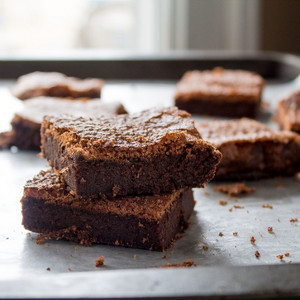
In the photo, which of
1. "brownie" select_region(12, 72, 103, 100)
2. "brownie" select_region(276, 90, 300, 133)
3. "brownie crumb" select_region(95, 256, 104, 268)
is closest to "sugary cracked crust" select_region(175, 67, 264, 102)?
"brownie" select_region(276, 90, 300, 133)

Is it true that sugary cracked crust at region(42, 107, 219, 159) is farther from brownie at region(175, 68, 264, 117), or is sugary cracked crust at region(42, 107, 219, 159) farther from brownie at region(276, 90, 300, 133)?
brownie at region(175, 68, 264, 117)

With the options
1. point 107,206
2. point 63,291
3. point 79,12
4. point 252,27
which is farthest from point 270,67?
point 63,291

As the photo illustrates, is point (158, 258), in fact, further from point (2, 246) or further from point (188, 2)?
point (188, 2)

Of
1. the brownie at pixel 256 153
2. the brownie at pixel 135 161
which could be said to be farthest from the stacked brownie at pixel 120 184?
the brownie at pixel 256 153

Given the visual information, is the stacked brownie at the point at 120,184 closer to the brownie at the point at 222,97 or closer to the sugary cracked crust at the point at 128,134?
the sugary cracked crust at the point at 128,134

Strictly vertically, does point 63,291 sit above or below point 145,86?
above

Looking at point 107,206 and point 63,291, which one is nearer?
point 63,291

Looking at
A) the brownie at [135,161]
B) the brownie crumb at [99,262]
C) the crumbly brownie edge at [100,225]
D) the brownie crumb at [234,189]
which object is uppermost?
the brownie at [135,161]
